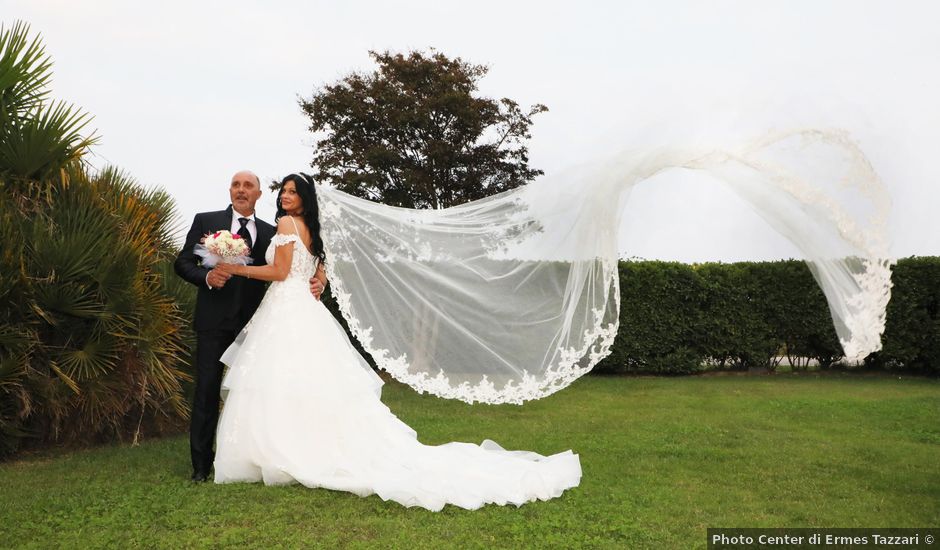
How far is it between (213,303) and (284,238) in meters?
0.84

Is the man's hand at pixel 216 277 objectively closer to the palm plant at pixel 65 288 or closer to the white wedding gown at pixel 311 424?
the white wedding gown at pixel 311 424

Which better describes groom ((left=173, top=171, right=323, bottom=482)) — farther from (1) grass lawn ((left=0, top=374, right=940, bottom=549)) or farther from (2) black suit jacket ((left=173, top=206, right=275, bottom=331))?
(1) grass lawn ((left=0, top=374, right=940, bottom=549))

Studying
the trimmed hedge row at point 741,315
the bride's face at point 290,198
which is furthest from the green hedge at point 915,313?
the bride's face at point 290,198

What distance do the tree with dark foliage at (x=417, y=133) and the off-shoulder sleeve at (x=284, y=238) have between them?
11.7 m

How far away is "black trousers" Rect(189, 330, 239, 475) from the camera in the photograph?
6531mm

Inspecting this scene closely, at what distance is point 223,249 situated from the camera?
6156 mm

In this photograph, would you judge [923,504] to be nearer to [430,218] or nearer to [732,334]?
[430,218]

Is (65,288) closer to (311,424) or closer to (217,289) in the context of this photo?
(217,289)

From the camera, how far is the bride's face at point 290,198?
21.6 feet

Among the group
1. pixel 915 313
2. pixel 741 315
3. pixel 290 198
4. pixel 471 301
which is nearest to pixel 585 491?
pixel 471 301

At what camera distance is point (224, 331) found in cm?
660

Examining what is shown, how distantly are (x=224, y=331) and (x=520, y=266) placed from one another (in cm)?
259


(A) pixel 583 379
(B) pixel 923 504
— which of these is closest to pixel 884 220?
(B) pixel 923 504

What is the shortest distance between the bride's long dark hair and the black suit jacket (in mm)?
438
